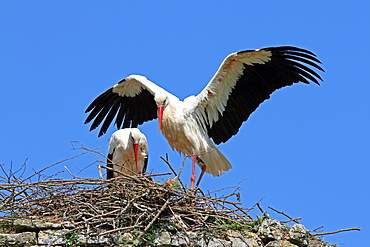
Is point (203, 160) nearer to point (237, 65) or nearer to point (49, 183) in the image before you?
point (237, 65)

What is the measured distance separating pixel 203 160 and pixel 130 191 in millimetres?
3062

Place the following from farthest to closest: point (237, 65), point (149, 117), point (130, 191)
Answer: point (149, 117) < point (237, 65) < point (130, 191)

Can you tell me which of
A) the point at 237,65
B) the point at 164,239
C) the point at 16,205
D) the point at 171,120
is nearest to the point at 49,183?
the point at 16,205

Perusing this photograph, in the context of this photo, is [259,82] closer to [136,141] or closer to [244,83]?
[244,83]

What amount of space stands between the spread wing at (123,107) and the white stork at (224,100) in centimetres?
100

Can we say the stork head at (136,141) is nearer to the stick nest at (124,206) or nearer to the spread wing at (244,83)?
the spread wing at (244,83)

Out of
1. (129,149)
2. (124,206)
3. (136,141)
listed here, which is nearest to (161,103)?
(136,141)

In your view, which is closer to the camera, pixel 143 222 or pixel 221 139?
pixel 143 222

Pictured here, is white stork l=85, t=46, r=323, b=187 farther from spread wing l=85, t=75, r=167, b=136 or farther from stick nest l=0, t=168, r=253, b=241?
stick nest l=0, t=168, r=253, b=241

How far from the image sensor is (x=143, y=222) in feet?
24.9

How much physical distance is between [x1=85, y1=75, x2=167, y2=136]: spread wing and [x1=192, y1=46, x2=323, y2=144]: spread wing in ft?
5.36

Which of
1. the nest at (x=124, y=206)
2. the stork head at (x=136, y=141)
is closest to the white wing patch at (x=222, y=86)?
the stork head at (x=136, y=141)

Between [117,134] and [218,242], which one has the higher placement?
[117,134]

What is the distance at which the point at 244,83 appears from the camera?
34.7 ft
